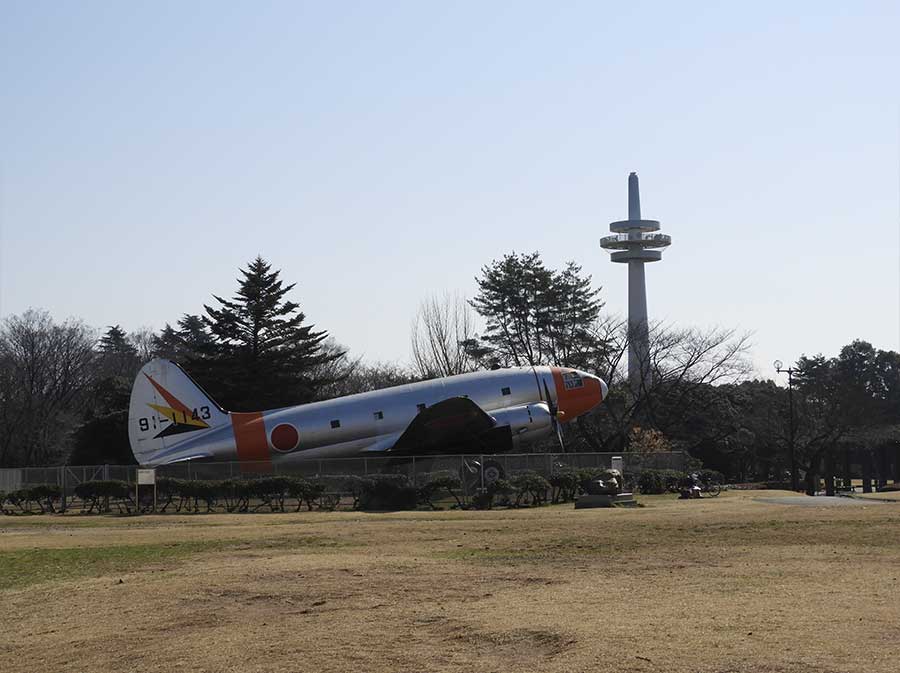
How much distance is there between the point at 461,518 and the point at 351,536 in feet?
22.1

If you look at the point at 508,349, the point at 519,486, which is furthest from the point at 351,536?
the point at 508,349

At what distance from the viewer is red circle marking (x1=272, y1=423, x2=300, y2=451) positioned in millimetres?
45188

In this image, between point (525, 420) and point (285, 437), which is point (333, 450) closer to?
point (285, 437)

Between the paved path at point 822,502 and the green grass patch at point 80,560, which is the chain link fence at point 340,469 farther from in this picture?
the green grass patch at point 80,560

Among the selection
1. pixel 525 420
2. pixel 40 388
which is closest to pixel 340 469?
pixel 525 420

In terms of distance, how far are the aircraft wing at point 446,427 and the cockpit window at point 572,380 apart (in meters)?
5.60

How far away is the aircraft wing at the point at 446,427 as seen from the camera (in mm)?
43969

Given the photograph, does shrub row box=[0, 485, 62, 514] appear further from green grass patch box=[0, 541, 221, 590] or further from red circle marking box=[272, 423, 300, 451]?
green grass patch box=[0, 541, 221, 590]

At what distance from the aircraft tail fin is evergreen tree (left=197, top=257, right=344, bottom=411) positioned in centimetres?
2254

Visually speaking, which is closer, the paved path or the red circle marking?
the paved path

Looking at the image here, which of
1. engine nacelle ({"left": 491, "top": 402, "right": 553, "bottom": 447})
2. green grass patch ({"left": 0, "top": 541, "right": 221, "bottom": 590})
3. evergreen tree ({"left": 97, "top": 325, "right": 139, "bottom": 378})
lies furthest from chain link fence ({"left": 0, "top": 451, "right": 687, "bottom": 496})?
evergreen tree ({"left": 97, "top": 325, "right": 139, "bottom": 378})

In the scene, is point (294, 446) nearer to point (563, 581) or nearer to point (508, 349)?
point (563, 581)

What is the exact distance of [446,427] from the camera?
1740 inches

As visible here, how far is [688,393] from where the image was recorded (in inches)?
2852
